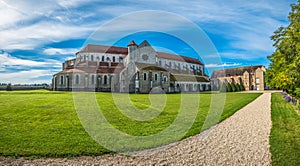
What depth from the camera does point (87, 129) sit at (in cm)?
832

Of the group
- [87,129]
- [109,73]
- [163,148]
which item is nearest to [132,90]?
[109,73]

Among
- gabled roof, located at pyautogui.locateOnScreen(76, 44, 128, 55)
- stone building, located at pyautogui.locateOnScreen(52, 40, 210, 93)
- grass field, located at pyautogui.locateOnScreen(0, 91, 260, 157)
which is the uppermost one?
gabled roof, located at pyautogui.locateOnScreen(76, 44, 128, 55)

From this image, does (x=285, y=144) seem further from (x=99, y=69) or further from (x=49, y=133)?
(x=99, y=69)

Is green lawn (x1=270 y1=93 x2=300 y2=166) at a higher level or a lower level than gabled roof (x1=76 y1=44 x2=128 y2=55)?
lower

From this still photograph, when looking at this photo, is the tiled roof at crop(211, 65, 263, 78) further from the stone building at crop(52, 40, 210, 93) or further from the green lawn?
the green lawn

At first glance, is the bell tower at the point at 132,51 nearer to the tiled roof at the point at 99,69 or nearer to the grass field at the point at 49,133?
the tiled roof at the point at 99,69

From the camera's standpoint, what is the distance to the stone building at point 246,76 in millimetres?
64625

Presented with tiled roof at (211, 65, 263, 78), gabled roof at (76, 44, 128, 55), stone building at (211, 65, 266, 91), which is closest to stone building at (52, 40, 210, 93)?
gabled roof at (76, 44, 128, 55)

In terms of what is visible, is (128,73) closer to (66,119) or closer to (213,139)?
(66,119)

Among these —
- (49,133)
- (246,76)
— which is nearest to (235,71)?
(246,76)

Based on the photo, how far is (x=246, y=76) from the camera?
226ft

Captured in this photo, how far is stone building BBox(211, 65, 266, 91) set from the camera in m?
64.6

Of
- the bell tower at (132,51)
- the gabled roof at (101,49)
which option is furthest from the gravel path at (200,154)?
the gabled roof at (101,49)

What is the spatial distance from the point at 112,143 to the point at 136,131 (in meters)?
1.86
